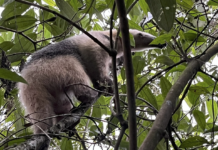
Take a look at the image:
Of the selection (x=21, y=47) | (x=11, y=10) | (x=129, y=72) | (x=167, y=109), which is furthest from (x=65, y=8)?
(x=167, y=109)

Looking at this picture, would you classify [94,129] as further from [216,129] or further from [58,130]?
[216,129]

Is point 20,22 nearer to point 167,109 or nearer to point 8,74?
point 8,74

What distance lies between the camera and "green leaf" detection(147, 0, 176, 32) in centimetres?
140

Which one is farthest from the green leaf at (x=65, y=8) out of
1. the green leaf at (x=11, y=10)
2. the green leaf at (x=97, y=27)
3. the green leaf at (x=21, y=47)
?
the green leaf at (x=97, y=27)

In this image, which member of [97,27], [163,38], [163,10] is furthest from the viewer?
[97,27]

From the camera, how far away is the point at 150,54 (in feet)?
13.1

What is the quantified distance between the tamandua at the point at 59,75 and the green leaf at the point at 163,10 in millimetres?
1261

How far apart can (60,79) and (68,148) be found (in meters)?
0.82

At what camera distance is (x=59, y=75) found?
3084 millimetres

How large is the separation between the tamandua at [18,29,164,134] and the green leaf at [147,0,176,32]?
49.6 inches

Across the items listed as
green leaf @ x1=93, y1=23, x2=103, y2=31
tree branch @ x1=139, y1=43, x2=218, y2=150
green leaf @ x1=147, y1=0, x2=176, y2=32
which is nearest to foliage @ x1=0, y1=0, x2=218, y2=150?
green leaf @ x1=147, y1=0, x2=176, y2=32

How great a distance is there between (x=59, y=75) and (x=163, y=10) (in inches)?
74.2

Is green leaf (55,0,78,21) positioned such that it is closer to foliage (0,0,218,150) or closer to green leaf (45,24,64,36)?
Answer: foliage (0,0,218,150)

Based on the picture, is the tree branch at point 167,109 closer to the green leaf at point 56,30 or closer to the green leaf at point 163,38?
the green leaf at point 163,38
